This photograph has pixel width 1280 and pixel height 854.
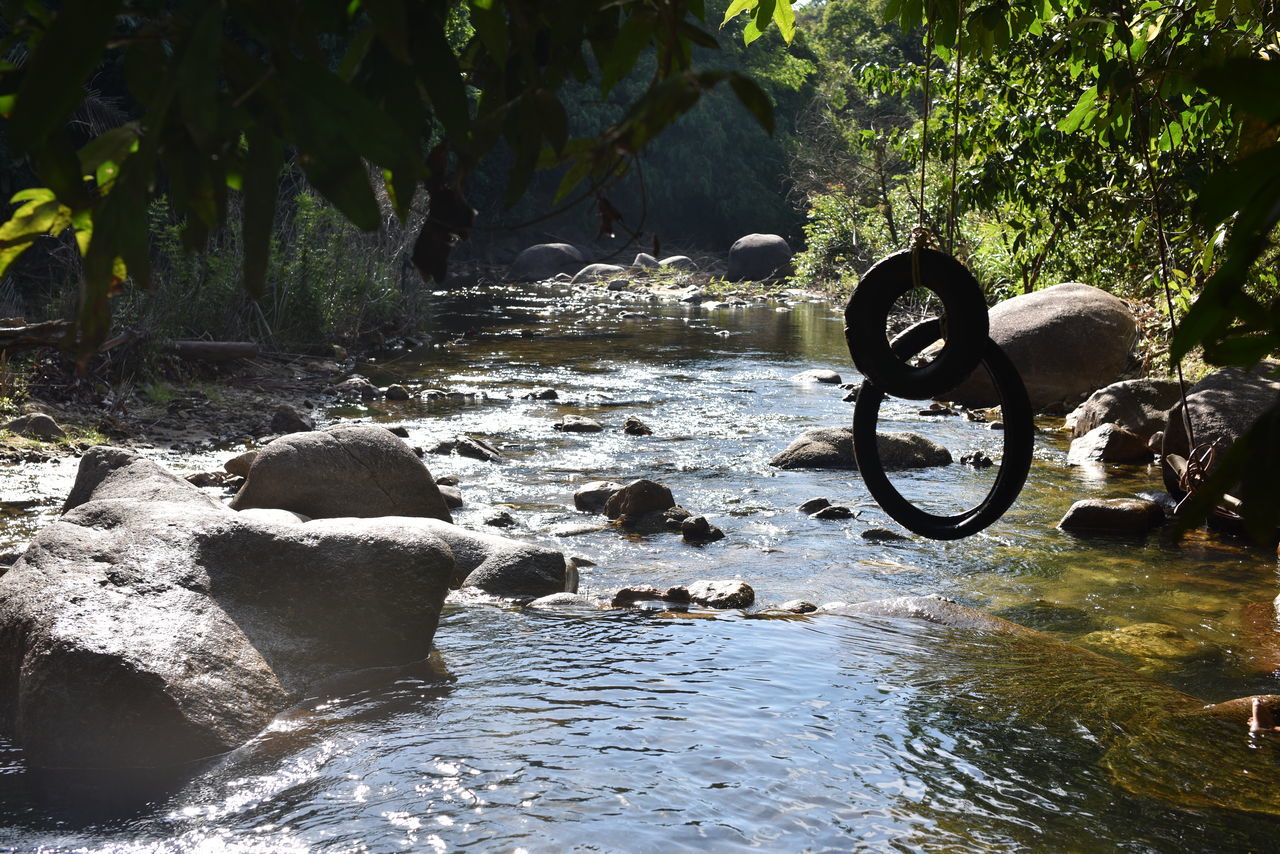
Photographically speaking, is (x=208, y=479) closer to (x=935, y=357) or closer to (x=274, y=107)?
(x=935, y=357)

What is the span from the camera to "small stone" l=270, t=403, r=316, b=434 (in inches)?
467

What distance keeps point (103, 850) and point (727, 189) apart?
42.8 m

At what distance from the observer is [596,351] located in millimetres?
19938

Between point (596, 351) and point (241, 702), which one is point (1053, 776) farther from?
point (596, 351)

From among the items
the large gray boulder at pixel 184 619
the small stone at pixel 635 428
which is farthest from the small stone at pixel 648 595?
the small stone at pixel 635 428

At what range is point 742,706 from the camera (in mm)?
5414

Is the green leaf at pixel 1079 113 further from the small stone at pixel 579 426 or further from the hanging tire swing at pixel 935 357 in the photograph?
the small stone at pixel 579 426

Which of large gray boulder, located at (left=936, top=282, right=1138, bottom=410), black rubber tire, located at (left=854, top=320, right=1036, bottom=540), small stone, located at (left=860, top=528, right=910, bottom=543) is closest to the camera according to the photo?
black rubber tire, located at (left=854, top=320, right=1036, bottom=540)

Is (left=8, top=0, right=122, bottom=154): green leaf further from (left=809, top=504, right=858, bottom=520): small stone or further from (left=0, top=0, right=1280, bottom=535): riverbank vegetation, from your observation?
(left=809, top=504, right=858, bottom=520): small stone

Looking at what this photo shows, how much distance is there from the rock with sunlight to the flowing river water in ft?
0.13

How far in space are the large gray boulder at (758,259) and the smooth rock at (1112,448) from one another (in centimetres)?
2576

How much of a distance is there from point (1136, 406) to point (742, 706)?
27.8 feet

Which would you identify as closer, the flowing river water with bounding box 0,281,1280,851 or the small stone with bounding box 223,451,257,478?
the flowing river water with bounding box 0,281,1280,851

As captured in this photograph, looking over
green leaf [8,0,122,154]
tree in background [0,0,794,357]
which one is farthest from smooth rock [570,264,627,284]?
green leaf [8,0,122,154]
